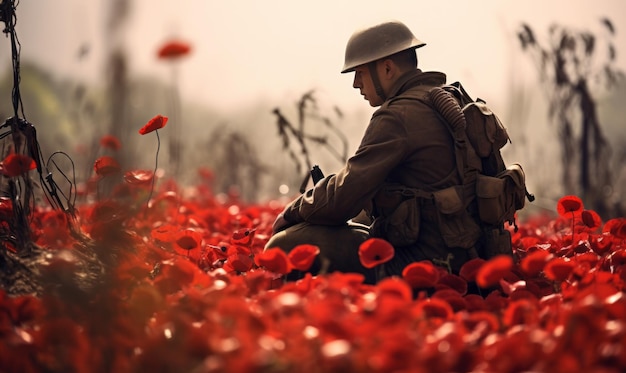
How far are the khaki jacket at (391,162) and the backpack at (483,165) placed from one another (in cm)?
7

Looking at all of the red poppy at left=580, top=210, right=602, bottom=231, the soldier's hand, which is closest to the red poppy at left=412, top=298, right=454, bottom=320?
the soldier's hand

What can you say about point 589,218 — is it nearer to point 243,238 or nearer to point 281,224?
point 281,224

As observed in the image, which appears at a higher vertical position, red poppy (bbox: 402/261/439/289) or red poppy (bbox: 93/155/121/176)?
red poppy (bbox: 93/155/121/176)

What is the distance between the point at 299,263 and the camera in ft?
11.9

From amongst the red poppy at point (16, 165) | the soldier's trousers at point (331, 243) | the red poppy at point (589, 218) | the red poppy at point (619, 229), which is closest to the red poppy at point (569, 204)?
the red poppy at point (589, 218)

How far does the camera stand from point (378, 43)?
4.38 m

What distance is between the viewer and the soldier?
418 centimetres

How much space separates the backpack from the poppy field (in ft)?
0.94

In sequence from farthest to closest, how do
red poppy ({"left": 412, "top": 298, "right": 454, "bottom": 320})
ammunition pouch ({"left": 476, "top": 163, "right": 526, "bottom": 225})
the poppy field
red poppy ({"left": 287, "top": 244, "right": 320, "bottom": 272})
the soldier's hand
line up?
the soldier's hand < ammunition pouch ({"left": 476, "top": 163, "right": 526, "bottom": 225}) < red poppy ({"left": 287, "top": 244, "right": 320, "bottom": 272}) < red poppy ({"left": 412, "top": 298, "right": 454, "bottom": 320}) < the poppy field

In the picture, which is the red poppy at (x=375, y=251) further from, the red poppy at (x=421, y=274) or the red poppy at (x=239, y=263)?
the red poppy at (x=239, y=263)

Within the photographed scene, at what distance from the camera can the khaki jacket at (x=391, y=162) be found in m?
4.16

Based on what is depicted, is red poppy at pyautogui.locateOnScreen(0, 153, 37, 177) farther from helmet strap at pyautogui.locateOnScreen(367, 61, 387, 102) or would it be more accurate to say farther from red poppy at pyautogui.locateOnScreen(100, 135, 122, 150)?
helmet strap at pyautogui.locateOnScreen(367, 61, 387, 102)

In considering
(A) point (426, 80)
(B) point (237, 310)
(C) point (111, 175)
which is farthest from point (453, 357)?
(C) point (111, 175)

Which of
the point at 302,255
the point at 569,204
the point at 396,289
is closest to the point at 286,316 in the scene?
the point at 396,289
